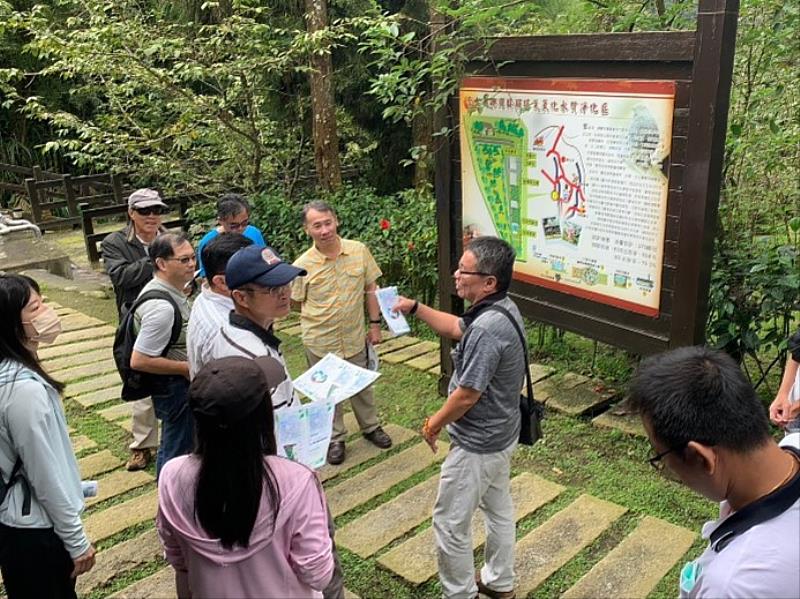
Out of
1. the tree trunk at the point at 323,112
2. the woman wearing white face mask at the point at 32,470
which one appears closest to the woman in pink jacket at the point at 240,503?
the woman wearing white face mask at the point at 32,470

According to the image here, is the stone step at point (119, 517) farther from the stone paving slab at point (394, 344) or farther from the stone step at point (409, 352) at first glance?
the stone paving slab at point (394, 344)

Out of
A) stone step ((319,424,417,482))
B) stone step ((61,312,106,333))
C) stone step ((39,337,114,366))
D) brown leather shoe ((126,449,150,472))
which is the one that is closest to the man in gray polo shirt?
stone step ((319,424,417,482))

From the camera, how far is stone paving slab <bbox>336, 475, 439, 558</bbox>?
347cm

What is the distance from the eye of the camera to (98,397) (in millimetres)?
5293

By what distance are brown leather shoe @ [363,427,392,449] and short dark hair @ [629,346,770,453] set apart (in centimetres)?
319

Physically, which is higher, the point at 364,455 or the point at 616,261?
the point at 616,261

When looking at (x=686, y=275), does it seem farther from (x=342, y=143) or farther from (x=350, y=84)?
(x=342, y=143)

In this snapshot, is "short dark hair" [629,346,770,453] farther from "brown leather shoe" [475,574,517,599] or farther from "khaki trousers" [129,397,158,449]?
"khaki trousers" [129,397,158,449]

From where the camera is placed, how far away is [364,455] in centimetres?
441

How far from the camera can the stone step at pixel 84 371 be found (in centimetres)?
568

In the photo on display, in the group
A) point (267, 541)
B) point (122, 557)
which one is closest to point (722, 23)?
point (267, 541)

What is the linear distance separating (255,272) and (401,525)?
6.14 ft

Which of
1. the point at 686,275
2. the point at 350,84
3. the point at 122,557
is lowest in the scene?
the point at 122,557

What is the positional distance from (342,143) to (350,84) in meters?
1.20
